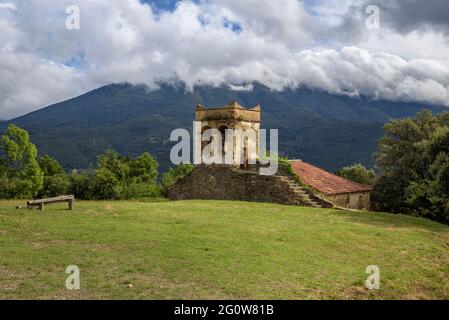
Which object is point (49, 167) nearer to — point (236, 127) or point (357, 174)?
point (236, 127)

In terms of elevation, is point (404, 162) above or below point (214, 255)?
above

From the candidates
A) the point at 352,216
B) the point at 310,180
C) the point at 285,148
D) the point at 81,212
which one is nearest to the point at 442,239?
the point at 352,216

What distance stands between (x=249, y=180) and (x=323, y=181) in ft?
15.5

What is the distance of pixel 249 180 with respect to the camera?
2903cm

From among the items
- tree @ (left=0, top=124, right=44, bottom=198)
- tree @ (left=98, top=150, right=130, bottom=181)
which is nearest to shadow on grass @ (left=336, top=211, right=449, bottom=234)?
tree @ (left=0, top=124, right=44, bottom=198)

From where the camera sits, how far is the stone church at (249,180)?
2748 cm

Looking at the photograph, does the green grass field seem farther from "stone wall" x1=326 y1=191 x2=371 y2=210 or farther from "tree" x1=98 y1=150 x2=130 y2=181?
"tree" x1=98 y1=150 x2=130 y2=181

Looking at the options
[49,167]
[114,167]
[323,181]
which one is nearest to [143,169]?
[114,167]

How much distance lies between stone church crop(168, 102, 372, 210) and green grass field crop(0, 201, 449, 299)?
629 centimetres

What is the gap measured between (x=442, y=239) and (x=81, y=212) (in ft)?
49.5

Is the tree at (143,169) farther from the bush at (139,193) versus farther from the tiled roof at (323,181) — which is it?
the tiled roof at (323,181)

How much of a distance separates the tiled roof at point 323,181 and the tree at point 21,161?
21.5 metres

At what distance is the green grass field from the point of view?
10258 mm

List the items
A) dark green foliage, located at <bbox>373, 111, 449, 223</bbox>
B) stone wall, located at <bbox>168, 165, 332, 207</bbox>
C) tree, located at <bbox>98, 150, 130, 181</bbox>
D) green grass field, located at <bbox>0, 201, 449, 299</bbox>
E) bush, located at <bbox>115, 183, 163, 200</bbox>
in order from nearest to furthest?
green grass field, located at <bbox>0, 201, 449, 299</bbox> < stone wall, located at <bbox>168, 165, 332, 207</bbox> < dark green foliage, located at <bbox>373, 111, 449, 223</bbox> < bush, located at <bbox>115, 183, 163, 200</bbox> < tree, located at <bbox>98, 150, 130, 181</bbox>
